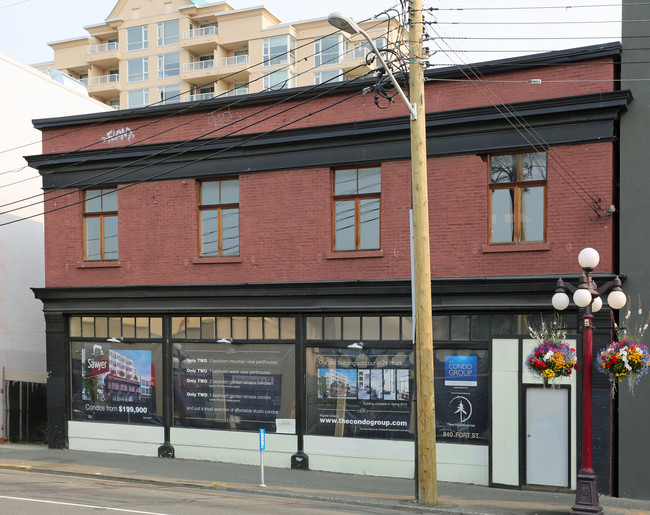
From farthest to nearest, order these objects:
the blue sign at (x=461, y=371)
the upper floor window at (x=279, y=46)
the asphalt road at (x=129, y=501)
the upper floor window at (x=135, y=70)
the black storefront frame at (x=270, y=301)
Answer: the upper floor window at (x=135, y=70)
the upper floor window at (x=279, y=46)
the blue sign at (x=461, y=371)
the black storefront frame at (x=270, y=301)
the asphalt road at (x=129, y=501)

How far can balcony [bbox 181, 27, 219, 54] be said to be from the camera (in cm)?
5722

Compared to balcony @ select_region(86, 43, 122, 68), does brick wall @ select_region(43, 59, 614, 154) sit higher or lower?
lower

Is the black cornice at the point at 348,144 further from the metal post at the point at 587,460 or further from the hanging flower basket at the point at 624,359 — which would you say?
the metal post at the point at 587,460

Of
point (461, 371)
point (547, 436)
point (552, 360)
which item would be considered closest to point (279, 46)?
point (461, 371)

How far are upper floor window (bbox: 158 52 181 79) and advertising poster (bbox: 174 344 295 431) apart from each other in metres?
44.5

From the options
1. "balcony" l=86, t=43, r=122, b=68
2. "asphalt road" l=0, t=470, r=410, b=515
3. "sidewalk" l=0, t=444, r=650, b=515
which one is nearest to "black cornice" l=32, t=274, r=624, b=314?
"sidewalk" l=0, t=444, r=650, b=515

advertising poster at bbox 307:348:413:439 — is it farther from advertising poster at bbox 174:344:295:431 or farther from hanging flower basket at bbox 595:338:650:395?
hanging flower basket at bbox 595:338:650:395

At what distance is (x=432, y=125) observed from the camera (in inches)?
625

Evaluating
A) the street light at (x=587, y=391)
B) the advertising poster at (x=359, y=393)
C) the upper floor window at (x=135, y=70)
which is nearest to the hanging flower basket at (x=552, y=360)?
the street light at (x=587, y=391)

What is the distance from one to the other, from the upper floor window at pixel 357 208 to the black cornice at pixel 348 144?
1.16 feet

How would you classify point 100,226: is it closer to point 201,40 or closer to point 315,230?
point 315,230

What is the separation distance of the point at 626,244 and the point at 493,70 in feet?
14.1

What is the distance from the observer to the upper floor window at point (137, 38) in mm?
60594

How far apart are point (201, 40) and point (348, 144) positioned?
44.0 metres
